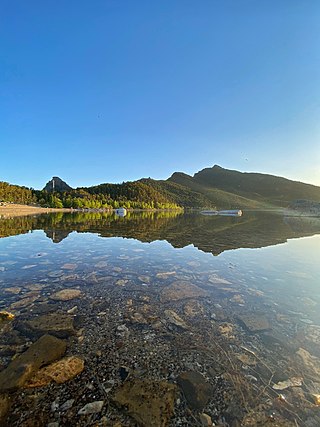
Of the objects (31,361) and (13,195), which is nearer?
(31,361)

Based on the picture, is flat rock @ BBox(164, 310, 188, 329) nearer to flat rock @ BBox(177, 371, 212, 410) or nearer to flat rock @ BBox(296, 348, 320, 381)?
flat rock @ BBox(177, 371, 212, 410)

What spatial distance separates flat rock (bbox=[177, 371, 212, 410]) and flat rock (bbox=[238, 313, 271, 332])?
271 centimetres

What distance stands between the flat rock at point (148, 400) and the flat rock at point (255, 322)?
336cm

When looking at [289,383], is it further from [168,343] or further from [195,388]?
[168,343]

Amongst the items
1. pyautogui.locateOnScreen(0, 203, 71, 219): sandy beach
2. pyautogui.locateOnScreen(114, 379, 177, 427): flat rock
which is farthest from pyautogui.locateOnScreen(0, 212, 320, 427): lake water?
pyautogui.locateOnScreen(0, 203, 71, 219): sandy beach

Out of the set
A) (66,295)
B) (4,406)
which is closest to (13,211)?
(66,295)

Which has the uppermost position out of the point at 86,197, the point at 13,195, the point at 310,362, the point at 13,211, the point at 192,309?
the point at 86,197

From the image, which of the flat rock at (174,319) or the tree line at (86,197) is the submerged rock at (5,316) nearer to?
the flat rock at (174,319)

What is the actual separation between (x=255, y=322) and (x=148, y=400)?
13.9 feet

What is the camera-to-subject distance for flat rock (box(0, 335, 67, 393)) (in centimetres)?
403

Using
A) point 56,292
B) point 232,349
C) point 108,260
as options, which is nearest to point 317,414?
point 232,349

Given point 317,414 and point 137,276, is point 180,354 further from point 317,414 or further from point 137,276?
point 137,276

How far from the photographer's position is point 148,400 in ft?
12.7

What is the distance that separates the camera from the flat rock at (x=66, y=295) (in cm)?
807
